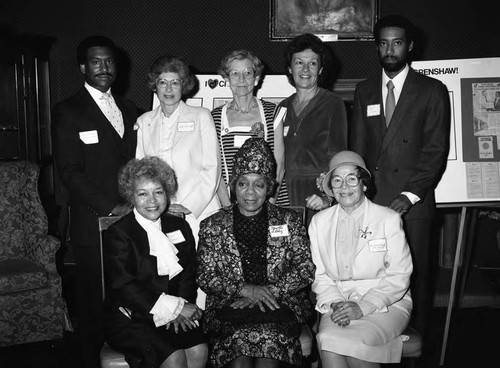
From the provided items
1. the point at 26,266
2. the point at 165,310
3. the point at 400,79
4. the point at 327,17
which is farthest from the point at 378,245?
the point at 327,17

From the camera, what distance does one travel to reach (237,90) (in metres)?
3.69

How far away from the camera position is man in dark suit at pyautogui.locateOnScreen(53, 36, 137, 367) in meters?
3.56

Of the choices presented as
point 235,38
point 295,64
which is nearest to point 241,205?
point 295,64

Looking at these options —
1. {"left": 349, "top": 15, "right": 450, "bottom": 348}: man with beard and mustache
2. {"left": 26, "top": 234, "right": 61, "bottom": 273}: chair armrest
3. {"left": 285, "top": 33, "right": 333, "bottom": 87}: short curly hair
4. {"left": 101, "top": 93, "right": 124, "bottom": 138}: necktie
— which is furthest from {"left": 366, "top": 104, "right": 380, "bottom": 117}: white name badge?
{"left": 26, "top": 234, "right": 61, "bottom": 273}: chair armrest

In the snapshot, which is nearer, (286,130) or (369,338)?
(369,338)

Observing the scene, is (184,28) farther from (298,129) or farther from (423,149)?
(423,149)

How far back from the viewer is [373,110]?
366 centimetres

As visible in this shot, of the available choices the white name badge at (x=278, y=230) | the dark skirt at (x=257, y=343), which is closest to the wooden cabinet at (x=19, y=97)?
the white name badge at (x=278, y=230)

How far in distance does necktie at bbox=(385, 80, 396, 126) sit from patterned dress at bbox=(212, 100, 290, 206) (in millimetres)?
703

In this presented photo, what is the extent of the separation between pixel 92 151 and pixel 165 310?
1.27 m

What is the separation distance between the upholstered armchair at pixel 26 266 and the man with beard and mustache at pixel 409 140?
2434 mm

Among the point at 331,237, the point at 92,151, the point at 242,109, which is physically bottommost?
the point at 331,237

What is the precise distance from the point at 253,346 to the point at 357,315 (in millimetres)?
526

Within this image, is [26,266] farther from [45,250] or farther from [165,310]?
[165,310]
